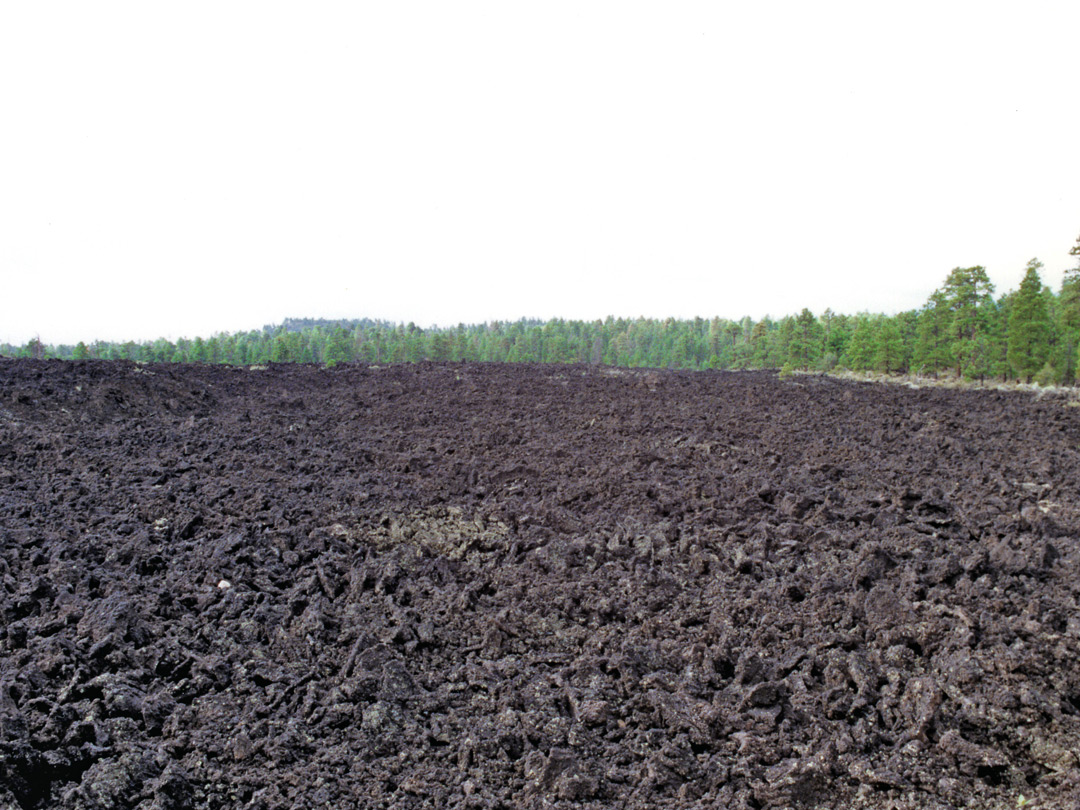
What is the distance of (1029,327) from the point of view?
2755 cm

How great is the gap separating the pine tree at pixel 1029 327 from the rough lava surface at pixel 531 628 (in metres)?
24.3

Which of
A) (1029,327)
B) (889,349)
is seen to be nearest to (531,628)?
(1029,327)

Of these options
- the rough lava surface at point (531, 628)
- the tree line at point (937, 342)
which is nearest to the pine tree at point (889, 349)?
the tree line at point (937, 342)

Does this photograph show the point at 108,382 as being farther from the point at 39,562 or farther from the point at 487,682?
the point at 487,682

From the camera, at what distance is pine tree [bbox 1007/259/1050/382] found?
89.7 feet

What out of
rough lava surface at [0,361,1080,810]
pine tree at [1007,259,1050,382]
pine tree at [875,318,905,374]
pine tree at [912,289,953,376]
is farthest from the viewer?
pine tree at [875,318,905,374]

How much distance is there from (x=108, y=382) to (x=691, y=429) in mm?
11106

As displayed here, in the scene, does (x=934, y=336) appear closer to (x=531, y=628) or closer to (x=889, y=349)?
(x=889, y=349)

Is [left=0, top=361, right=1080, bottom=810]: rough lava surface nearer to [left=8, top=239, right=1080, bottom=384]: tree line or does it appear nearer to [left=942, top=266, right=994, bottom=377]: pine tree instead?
[left=8, top=239, right=1080, bottom=384]: tree line

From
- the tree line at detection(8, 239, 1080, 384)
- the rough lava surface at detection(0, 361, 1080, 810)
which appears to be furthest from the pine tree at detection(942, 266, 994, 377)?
the rough lava surface at detection(0, 361, 1080, 810)

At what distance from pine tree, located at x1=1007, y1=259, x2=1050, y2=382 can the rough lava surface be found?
24270mm

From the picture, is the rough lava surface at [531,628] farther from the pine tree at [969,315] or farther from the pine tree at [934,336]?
the pine tree at [934,336]

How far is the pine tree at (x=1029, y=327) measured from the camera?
27344 mm

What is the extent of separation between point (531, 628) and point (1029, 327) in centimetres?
3222
